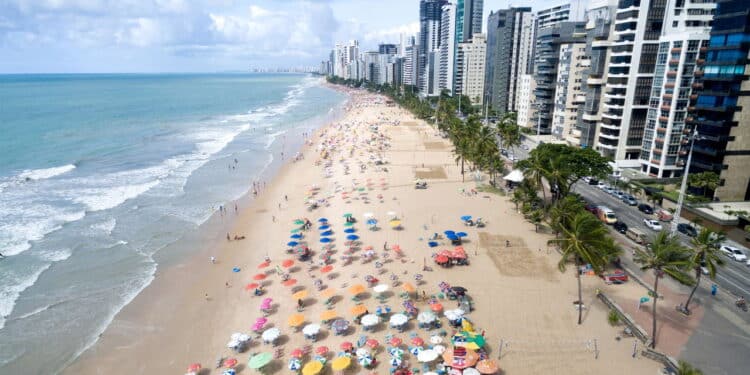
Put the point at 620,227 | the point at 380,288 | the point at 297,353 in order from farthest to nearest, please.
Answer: the point at 620,227
the point at 380,288
the point at 297,353

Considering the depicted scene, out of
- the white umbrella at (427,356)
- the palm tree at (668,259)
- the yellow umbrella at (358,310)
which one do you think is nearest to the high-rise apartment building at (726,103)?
the palm tree at (668,259)

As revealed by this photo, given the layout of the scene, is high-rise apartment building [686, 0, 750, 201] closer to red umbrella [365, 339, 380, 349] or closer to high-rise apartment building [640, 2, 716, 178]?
high-rise apartment building [640, 2, 716, 178]

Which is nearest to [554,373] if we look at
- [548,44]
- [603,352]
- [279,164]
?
[603,352]

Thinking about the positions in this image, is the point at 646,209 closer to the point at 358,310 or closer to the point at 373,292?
the point at 373,292

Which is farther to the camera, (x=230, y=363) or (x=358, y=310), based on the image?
(x=358, y=310)

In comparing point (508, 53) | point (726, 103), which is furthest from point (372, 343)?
point (508, 53)

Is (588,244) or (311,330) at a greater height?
(588,244)
